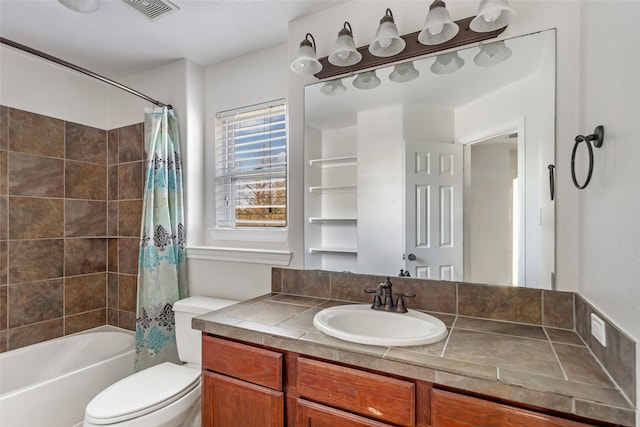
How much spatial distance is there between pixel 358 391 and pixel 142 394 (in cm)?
116

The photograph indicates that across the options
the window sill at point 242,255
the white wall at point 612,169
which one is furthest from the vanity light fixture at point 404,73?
the window sill at point 242,255

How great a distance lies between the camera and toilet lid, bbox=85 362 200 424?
1385mm

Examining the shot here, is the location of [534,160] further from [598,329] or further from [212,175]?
[212,175]

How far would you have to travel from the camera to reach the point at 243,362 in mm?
1234

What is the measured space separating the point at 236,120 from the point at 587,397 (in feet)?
7.53

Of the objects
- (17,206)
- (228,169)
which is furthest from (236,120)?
(17,206)

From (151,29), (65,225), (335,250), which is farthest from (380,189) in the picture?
(65,225)

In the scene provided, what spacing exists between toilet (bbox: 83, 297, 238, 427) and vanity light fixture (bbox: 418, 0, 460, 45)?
70.4 inches

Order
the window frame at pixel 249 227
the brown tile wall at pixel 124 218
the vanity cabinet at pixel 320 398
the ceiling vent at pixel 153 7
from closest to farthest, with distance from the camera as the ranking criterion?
the vanity cabinet at pixel 320 398, the ceiling vent at pixel 153 7, the window frame at pixel 249 227, the brown tile wall at pixel 124 218

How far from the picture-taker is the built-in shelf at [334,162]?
5.41ft

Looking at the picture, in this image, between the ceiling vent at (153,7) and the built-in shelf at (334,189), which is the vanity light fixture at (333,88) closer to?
the built-in shelf at (334,189)

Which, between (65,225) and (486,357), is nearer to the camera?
(486,357)

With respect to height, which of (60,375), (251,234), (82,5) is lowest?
(60,375)

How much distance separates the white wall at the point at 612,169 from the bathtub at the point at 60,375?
8.27ft
